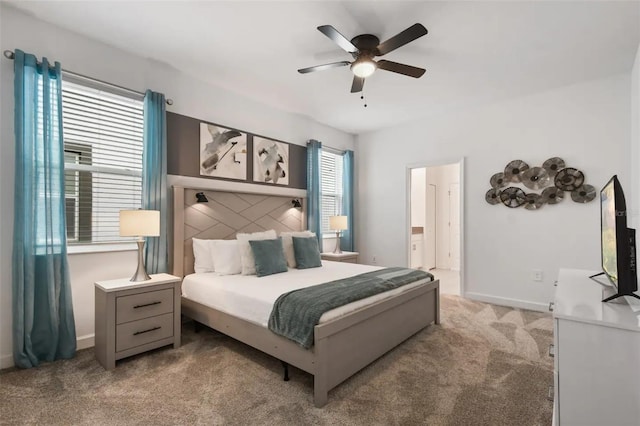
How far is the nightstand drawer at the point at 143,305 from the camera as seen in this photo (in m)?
2.46

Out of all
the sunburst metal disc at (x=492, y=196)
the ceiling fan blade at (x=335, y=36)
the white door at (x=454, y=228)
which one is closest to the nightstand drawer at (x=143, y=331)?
the ceiling fan blade at (x=335, y=36)

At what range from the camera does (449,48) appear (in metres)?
2.91

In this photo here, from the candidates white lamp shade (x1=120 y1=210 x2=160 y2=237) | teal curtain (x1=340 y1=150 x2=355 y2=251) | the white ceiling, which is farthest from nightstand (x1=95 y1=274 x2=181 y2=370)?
teal curtain (x1=340 y1=150 x2=355 y2=251)

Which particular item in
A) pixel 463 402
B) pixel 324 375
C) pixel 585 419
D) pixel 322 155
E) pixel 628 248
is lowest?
pixel 463 402

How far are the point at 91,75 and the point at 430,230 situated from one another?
660cm

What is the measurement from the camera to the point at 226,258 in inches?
127

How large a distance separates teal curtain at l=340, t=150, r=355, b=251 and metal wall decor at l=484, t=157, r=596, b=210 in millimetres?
2188

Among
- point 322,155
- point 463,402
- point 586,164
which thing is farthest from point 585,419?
point 322,155

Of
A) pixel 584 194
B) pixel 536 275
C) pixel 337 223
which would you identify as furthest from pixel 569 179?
pixel 337 223

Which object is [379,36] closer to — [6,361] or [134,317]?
[134,317]

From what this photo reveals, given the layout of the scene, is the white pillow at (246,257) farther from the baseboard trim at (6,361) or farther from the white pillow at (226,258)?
the baseboard trim at (6,361)

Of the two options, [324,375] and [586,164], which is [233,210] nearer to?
[324,375]

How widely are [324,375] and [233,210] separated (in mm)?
2428

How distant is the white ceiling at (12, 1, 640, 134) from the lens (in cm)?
238
